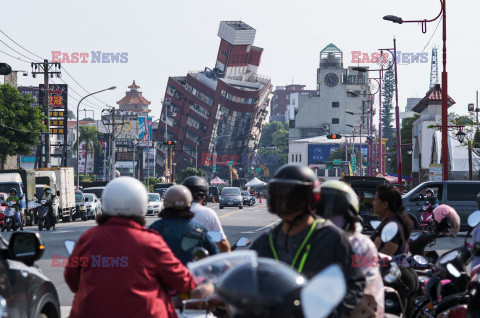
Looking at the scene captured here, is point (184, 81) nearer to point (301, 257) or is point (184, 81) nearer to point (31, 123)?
point (31, 123)

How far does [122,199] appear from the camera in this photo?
15.6 feet

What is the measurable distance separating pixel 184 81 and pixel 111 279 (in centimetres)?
15818

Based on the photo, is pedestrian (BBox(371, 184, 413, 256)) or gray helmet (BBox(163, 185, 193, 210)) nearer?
gray helmet (BBox(163, 185, 193, 210))

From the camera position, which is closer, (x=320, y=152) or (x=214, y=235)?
(x=214, y=235)

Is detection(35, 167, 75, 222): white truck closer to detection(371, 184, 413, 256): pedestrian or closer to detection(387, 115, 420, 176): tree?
detection(371, 184, 413, 256): pedestrian

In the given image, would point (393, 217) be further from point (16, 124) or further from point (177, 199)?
point (16, 124)

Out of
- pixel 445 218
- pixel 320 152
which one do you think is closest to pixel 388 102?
pixel 320 152

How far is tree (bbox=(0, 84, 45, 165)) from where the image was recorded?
58.4 m

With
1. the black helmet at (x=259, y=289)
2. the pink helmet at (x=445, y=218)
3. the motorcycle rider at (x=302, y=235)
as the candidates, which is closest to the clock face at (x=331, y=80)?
the pink helmet at (x=445, y=218)

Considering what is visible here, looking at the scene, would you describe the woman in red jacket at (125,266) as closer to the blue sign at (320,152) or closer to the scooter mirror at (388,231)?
the scooter mirror at (388,231)

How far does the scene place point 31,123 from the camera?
59719mm

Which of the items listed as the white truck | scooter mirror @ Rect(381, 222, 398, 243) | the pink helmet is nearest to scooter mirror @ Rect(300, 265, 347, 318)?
scooter mirror @ Rect(381, 222, 398, 243)

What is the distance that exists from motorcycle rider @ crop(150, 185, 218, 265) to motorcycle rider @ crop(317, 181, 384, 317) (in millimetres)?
1404

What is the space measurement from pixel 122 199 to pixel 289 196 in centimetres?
100
